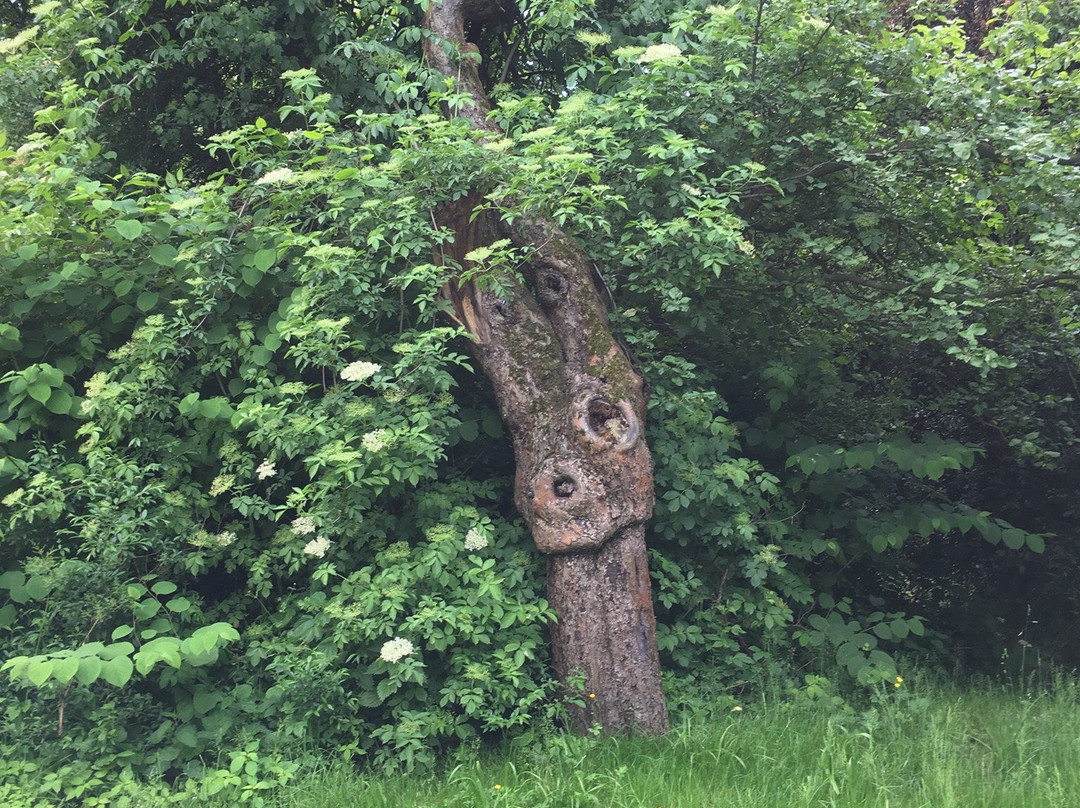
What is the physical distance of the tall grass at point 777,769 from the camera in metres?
3.50

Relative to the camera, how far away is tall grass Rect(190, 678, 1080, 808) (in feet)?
11.5

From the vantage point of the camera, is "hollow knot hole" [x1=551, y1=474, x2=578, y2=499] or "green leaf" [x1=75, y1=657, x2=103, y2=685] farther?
"hollow knot hole" [x1=551, y1=474, x2=578, y2=499]

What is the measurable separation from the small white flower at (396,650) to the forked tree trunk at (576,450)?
901 mm

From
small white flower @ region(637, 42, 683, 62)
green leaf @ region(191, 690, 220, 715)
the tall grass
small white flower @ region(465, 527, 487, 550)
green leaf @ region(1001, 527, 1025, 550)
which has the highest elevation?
small white flower @ region(637, 42, 683, 62)

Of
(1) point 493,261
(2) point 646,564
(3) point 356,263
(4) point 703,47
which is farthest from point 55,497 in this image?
(4) point 703,47

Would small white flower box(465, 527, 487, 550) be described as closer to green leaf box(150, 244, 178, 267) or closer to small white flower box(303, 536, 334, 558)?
small white flower box(303, 536, 334, 558)

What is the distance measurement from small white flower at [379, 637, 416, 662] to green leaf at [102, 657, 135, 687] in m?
1.10

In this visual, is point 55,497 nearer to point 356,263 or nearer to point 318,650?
point 318,650

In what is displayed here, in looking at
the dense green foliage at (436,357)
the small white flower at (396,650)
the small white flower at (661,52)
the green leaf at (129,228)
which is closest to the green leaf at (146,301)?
the dense green foliage at (436,357)

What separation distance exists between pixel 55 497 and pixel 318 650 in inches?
61.9

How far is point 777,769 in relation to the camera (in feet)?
12.3

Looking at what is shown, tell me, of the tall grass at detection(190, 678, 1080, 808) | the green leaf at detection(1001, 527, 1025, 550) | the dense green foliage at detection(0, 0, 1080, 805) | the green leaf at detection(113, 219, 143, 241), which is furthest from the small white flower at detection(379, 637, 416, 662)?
the green leaf at detection(1001, 527, 1025, 550)

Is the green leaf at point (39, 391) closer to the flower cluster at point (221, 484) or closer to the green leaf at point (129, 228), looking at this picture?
the green leaf at point (129, 228)

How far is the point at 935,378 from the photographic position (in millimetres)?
6355
